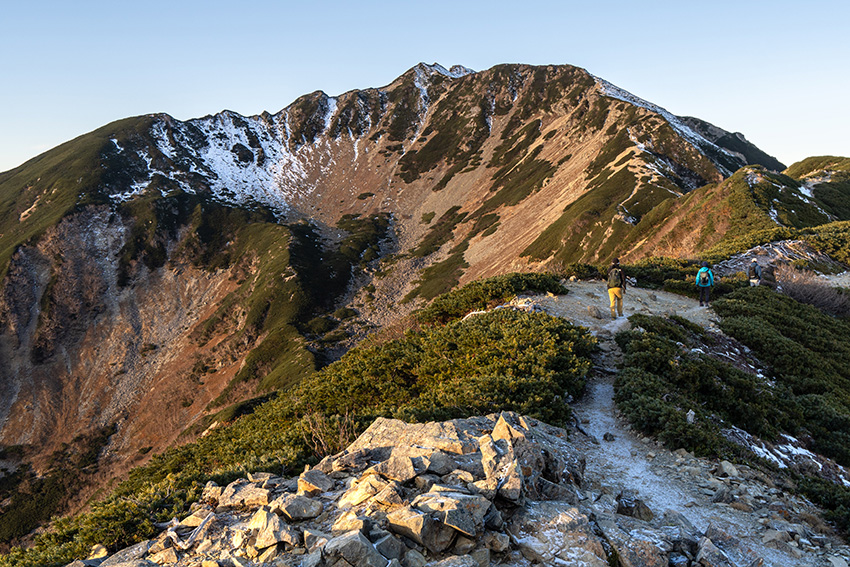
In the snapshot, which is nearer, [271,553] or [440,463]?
[271,553]

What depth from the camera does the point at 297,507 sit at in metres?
5.74

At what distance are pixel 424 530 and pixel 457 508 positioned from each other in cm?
44

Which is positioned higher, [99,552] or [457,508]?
[457,508]

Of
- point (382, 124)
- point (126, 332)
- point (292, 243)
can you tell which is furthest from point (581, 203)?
A: point (382, 124)

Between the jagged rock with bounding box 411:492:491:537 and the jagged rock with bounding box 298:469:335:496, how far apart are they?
61.8 inches

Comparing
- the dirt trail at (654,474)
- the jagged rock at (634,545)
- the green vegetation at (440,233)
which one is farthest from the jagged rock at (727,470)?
the green vegetation at (440,233)

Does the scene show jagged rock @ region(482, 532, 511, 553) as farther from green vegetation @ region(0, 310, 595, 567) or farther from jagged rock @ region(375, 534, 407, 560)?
green vegetation @ region(0, 310, 595, 567)

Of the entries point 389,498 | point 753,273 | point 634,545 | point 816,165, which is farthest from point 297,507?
point 816,165

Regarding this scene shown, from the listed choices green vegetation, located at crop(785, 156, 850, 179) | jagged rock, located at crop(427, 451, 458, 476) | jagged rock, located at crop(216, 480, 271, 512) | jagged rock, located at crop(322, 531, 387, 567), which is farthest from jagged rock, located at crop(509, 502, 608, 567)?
green vegetation, located at crop(785, 156, 850, 179)

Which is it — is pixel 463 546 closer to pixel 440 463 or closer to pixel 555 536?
pixel 555 536

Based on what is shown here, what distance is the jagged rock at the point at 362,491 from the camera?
585cm

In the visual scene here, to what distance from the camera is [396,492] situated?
5.71 meters

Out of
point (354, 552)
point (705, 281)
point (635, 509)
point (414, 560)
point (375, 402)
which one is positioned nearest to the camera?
point (354, 552)

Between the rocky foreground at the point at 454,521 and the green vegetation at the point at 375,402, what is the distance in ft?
2.50
